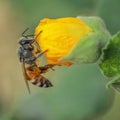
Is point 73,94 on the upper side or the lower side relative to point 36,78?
lower

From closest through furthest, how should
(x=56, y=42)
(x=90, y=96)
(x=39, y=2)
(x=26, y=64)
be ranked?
(x=56, y=42) → (x=26, y=64) → (x=90, y=96) → (x=39, y=2)

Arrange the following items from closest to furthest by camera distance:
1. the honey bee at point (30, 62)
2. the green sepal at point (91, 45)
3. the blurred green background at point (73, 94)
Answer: the green sepal at point (91, 45) → the honey bee at point (30, 62) → the blurred green background at point (73, 94)

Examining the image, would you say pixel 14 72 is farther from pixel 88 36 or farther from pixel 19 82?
pixel 88 36

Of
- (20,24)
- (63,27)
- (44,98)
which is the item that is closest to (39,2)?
(20,24)

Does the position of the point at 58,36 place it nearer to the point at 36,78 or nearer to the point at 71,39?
the point at 71,39

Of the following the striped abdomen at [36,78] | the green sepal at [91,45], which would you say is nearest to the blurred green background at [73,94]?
the striped abdomen at [36,78]

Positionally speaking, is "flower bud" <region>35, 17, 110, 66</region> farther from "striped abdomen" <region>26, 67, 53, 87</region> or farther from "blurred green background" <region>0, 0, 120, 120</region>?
"blurred green background" <region>0, 0, 120, 120</region>

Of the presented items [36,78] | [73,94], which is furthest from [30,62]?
[73,94]

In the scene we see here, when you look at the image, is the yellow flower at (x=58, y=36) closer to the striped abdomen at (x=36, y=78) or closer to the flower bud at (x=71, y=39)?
the flower bud at (x=71, y=39)
